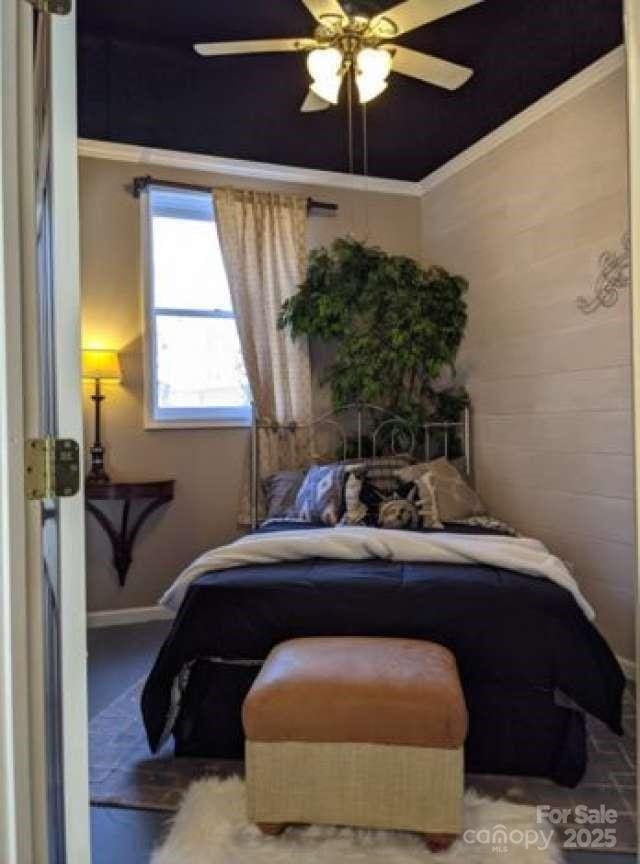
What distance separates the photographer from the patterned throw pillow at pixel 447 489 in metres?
3.58

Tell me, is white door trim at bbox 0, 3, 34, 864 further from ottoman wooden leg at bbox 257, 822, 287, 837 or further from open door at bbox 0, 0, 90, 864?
ottoman wooden leg at bbox 257, 822, 287, 837

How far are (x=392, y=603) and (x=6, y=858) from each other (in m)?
1.51

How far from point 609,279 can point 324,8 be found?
183 centimetres

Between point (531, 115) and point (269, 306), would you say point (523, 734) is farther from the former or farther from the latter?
point (531, 115)

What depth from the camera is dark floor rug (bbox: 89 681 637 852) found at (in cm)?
204

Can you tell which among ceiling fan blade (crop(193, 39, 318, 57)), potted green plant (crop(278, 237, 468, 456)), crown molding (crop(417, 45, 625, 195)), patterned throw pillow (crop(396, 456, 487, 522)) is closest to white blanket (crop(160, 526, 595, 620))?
patterned throw pillow (crop(396, 456, 487, 522))

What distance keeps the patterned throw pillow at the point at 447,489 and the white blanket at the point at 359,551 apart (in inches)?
36.3

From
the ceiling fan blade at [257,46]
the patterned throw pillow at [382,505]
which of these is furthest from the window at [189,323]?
the ceiling fan blade at [257,46]

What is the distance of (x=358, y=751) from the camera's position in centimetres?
182

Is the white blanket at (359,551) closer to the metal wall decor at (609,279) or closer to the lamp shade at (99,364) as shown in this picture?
the metal wall decor at (609,279)

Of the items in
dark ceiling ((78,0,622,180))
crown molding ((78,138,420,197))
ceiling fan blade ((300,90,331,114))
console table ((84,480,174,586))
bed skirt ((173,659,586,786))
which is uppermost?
dark ceiling ((78,0,622,180))

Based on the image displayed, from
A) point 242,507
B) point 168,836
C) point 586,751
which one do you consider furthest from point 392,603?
point 242,507

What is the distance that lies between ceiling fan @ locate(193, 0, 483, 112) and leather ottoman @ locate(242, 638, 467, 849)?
89.2 inches

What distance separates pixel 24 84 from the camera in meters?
0.98
